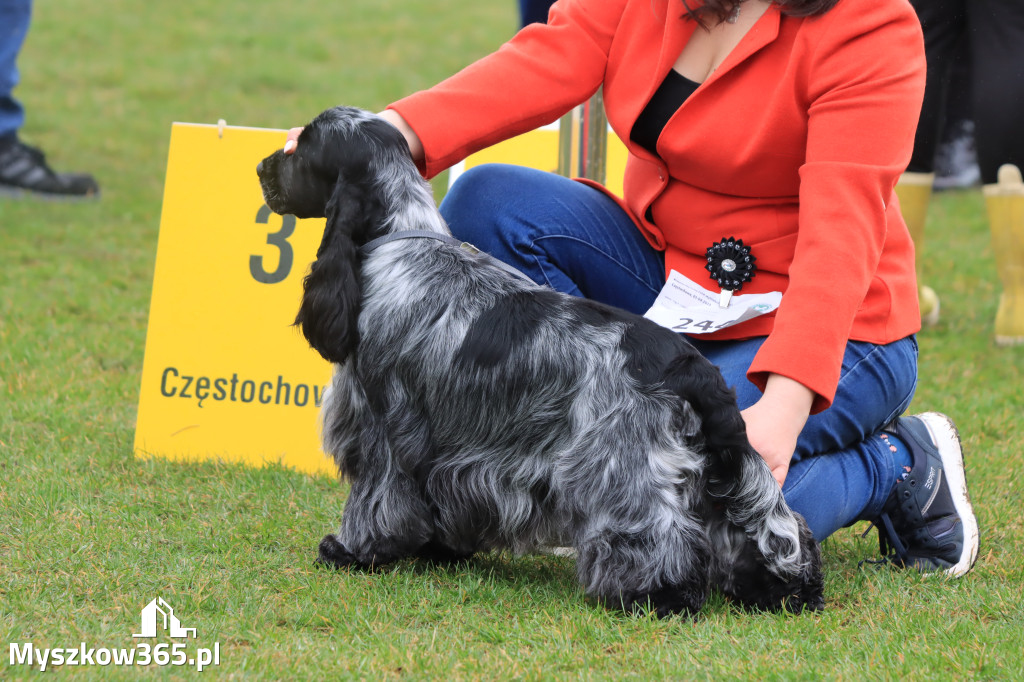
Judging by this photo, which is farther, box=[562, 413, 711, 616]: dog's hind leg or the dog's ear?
the dog's ear

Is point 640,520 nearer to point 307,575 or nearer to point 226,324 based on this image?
point 307,575

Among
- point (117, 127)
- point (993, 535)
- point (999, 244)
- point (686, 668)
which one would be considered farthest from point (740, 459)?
point (117, 127)

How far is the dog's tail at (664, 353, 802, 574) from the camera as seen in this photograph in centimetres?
210

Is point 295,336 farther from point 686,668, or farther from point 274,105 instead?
point 274,105

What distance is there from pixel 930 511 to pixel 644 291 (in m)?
0.84

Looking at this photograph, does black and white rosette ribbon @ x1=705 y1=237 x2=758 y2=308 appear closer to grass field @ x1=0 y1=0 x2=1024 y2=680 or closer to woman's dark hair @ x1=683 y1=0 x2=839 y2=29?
woman's dark hair @ x1=683 y1=0 x2=839 y2=29

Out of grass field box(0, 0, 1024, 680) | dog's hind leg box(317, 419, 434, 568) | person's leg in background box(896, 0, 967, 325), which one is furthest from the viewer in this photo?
person's leg in background box(896, 0, 967, 325)

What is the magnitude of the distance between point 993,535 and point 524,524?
1.23 metres

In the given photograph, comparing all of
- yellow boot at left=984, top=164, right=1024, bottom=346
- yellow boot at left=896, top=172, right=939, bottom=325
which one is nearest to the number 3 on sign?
yellow boot at left=896, top=172, right=939, bottom=325

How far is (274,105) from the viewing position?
848 cm

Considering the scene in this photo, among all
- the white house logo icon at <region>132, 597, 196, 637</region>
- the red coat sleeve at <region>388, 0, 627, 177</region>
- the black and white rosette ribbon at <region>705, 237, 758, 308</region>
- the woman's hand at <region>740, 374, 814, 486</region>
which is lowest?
the white house logo icon at <region>132, 597, 196, 637</region>

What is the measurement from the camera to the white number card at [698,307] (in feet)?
8.18

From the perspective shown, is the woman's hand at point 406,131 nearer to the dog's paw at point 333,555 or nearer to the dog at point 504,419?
the dog at point 504,419

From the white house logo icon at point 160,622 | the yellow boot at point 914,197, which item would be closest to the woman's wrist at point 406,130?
the white house logo icon at point 160,622
